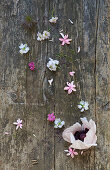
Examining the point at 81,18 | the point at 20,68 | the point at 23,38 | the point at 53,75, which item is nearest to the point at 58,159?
the point at 53,75

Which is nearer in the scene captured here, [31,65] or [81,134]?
[81,134]

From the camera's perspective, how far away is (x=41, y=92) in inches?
68.0

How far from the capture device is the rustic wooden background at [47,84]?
169 cm

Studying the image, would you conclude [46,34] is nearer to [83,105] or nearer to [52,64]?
[52,64]

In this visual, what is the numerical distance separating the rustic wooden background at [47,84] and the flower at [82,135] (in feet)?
0.22

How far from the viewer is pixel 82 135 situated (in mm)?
1605

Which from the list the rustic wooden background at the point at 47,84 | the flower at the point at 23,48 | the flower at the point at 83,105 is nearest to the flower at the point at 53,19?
the rustic wooden background at the point at 47,84

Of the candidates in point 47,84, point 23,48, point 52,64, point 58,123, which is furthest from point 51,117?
point 23,48

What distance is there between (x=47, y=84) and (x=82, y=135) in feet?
1.43

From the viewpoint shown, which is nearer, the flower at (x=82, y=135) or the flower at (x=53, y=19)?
the flower at (x=82, y=135)

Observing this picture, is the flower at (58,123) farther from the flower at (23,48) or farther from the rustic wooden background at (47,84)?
the flower at (23,48)

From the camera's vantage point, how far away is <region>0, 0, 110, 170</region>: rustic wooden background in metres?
1.69

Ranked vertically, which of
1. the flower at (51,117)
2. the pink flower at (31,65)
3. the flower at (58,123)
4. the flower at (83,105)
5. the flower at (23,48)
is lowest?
the flower at (58,123)

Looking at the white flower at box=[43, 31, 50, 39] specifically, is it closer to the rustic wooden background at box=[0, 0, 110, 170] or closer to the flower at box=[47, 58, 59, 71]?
the rustic wooden background at box=[0, 0, 110, 170]
